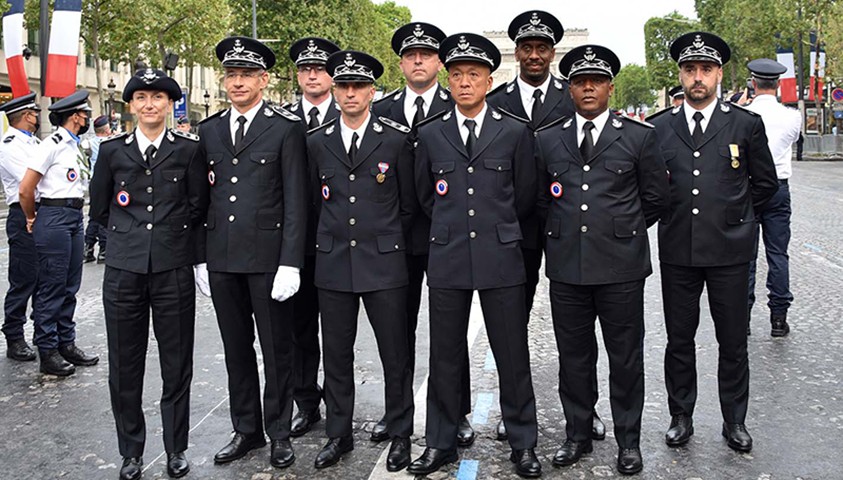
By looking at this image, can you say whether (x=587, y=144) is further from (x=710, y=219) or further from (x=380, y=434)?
(x=380, y=434)

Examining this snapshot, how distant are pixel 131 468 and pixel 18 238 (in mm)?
3306

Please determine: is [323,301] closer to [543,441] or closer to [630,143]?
[543,441]

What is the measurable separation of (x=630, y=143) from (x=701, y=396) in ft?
6.96

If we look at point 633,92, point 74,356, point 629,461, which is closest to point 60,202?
point 74,356

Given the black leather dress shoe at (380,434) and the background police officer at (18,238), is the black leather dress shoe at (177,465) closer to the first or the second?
the black leather dress shoe at (380,434)

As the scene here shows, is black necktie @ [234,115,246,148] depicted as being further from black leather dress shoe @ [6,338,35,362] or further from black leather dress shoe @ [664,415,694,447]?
black leather dress shoe @ [6,338,35,362]

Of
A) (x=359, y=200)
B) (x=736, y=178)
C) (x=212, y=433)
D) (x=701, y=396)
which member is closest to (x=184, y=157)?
(x=359, y=200)

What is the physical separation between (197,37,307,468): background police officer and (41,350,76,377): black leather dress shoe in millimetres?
2293

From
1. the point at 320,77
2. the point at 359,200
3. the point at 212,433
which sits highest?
the point at 320,77

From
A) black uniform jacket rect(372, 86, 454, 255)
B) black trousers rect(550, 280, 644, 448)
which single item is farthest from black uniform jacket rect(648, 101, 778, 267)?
black uniform jacket rect(372, 86, 454, 255)

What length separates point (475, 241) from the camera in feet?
15.7

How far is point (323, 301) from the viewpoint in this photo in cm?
507

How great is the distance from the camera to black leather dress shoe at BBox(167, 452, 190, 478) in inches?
189

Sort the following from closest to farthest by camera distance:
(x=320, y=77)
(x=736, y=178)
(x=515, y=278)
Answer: (x=515, y=278) → (x=736, y=178) → (x=320, y=77)
